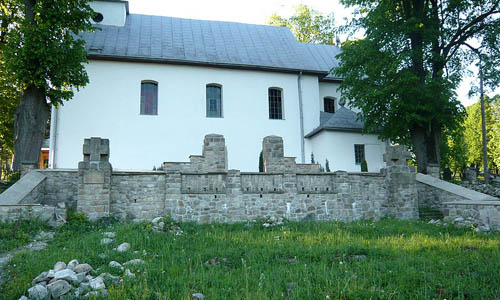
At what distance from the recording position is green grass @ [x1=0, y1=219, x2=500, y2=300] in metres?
5.07

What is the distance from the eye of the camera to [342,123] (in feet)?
65.9

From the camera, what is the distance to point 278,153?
1291 cm

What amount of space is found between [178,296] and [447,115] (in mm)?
16123

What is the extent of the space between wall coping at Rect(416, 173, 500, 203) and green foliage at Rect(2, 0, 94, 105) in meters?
14.6

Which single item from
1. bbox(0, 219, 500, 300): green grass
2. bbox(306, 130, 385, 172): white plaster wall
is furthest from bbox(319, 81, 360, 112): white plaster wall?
bbox(0, 219, 500, 300): green grass

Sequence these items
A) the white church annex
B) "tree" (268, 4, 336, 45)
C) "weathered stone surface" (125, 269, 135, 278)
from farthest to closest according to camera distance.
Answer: "tree" (268, 4, 336, 45) → the white church annex → "weathered stone surface" (125, 269, 135, 278)

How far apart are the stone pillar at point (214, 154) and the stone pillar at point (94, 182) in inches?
127

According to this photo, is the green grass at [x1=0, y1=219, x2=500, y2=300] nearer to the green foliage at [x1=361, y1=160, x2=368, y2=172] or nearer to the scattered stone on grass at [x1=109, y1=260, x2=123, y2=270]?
the scattered stone on grass at [x1=109, y1=260, x2=123, y2=270]

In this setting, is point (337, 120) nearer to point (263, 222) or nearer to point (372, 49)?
point (372, 49)

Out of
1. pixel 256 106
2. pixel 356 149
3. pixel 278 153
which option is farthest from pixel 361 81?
pixel 278 153

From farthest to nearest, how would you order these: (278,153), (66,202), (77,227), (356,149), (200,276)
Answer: (356,149), (278,153), (66,202), (77,227), (200,276)

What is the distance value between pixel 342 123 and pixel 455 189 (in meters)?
8.23

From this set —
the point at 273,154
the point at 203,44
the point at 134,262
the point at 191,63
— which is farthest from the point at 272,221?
the point at 203,44

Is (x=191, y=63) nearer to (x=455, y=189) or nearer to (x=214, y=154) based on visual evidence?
(x=214, y=154)
